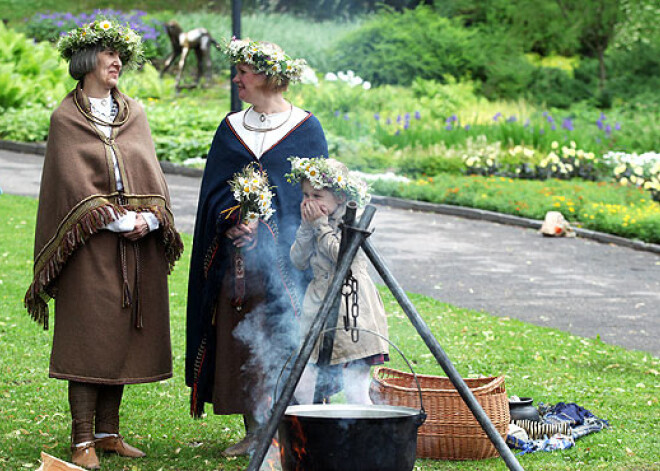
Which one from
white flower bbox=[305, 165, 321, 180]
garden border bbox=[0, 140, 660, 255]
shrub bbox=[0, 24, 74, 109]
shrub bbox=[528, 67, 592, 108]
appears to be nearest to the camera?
white flower bbox=[305, 165, 321, 180]

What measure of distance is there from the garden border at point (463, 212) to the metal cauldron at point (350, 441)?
8713 mm

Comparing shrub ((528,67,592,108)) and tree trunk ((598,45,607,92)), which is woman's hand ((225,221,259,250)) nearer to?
shrub ((528,67,592,108))

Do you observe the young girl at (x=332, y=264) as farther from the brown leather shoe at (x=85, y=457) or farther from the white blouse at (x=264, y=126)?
the brown leather shoe at (x=85, y=457)

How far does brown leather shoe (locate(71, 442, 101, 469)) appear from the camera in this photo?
4258 mm

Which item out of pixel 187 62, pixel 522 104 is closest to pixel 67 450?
pixel 522 104

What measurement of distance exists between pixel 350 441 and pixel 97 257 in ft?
5.60

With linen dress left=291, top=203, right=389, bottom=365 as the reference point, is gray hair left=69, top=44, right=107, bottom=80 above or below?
above

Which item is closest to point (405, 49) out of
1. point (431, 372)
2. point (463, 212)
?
point (463, 212)

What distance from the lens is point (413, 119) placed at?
18500mm

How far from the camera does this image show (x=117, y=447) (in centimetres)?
448

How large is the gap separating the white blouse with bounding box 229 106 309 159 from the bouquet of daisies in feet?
0.68

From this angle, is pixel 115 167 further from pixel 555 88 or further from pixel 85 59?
pixel 555 88

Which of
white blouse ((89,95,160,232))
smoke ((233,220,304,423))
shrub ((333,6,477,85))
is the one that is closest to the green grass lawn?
smoke ((233,220,304,423))

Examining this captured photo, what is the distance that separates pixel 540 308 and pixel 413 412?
4947 mm
